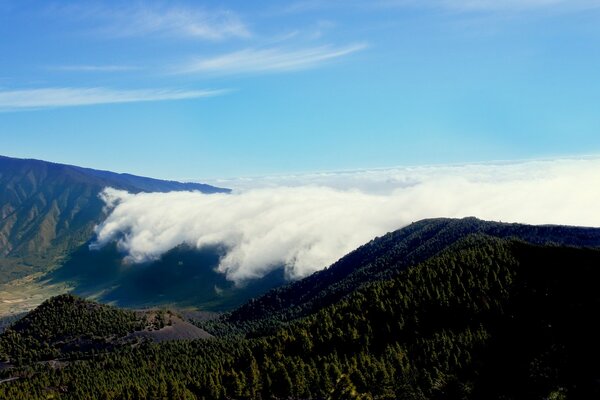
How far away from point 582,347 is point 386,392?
58.3 metres

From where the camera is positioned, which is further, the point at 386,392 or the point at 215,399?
the point at 215,399

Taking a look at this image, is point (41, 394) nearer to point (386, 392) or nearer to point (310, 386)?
point (310, 386)

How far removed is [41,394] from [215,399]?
6705cm

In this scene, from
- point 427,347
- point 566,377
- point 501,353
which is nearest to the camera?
point 566,377

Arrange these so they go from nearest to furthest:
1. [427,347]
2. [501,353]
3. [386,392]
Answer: [386,392]
[501,353]
[427,347]

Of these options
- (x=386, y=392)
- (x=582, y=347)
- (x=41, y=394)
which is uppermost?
(x=582, y=347)

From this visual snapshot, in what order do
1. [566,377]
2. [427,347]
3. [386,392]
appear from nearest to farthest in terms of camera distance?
1. [566,377]
2. [386,392]
3. [427,347]

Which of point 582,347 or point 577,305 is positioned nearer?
Answer: point 582,347

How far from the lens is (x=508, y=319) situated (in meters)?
198

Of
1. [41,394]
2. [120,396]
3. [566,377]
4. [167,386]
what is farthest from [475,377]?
[41,394]

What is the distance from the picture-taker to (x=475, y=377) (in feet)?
543

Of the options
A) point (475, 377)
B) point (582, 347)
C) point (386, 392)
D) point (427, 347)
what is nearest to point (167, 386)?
point (386, 392)

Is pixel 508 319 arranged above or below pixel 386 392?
above

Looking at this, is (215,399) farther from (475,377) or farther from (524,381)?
(524,381)
